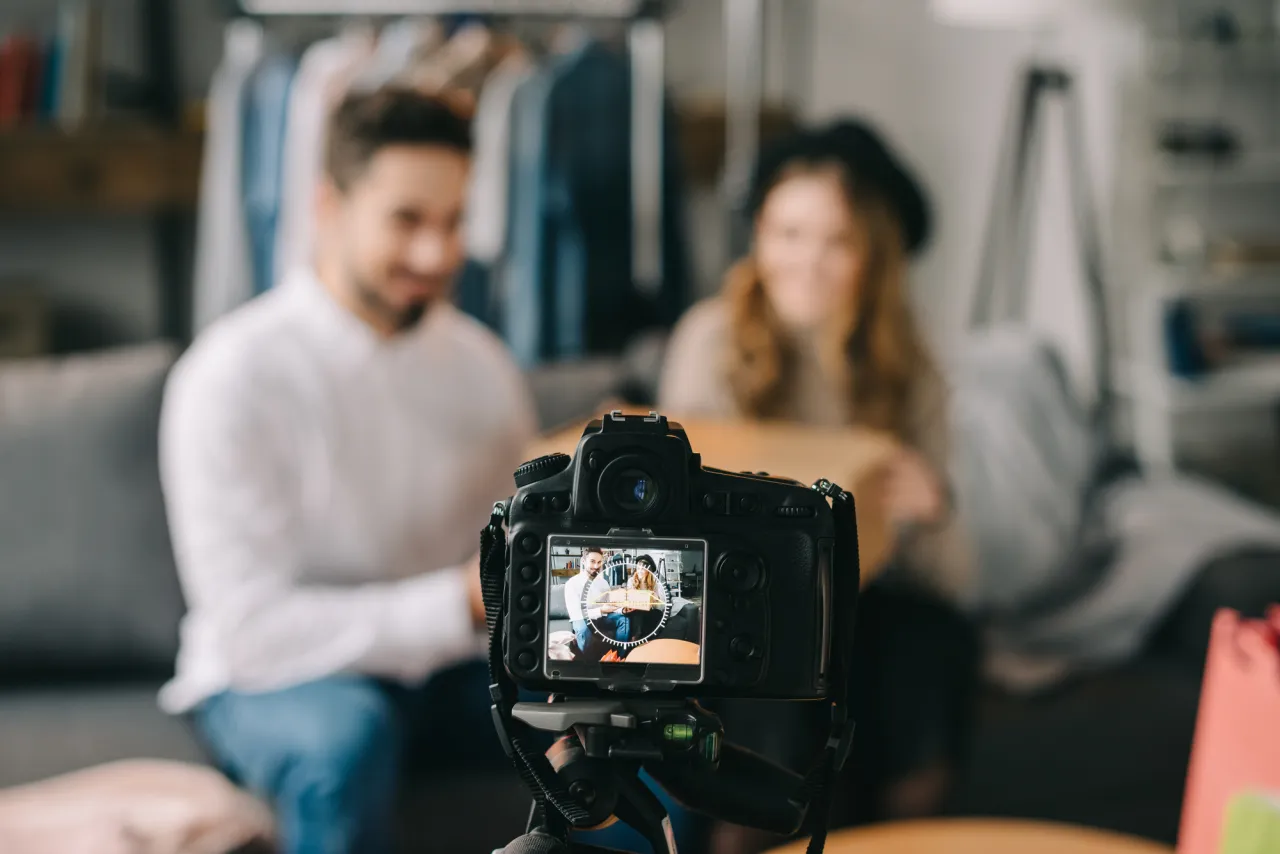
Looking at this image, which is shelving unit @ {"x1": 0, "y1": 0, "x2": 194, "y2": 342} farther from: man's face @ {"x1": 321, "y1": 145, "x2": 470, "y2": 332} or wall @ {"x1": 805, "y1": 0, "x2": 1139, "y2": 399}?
wall @ {"x1": 805, "y1": 0, "x2": 1139, "y2": 399}

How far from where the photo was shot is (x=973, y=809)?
1716 millimetres

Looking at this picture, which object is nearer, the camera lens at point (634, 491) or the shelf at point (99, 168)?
the camera lens at point (634, 491)

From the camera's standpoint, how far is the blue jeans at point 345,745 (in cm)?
116

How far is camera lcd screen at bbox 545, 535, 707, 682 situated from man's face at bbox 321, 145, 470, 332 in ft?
2.94

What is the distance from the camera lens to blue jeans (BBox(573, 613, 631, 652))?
0.48 metres

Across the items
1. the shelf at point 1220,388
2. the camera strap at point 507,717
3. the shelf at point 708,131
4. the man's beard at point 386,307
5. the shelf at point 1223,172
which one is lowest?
the shelf at point 1220,388

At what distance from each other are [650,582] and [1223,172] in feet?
9.39

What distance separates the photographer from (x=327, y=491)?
4.21 feet

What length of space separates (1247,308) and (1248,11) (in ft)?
2.33

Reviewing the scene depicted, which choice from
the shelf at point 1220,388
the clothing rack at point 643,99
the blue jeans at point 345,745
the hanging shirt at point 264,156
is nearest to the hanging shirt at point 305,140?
the hanging shirt at point 264,156

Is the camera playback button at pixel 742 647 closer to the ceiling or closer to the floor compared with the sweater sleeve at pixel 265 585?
closer to the ceiling

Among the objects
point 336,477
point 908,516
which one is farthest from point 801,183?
point 336,477

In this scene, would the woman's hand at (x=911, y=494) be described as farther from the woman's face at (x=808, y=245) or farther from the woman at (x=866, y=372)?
the woman's face at (x=808, y=245)

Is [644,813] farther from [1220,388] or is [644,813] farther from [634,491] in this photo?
[1220,388]
